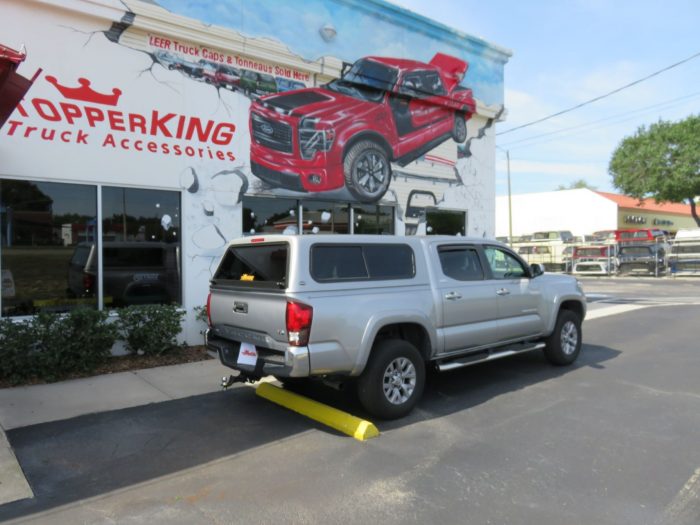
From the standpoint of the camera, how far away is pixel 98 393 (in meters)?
6.24

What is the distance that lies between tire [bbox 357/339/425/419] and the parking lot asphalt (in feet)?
0.68

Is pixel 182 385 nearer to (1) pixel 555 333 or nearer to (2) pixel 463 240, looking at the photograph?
(2) pixel 463 240

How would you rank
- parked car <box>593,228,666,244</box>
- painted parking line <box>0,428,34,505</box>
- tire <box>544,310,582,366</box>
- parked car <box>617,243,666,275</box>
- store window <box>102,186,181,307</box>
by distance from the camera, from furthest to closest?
1. parked car <box>593,228,666,244</box>
2. parked car <box>617,243,666,275</box>
3. store window <box>102,186,181,307</box>
4. tire <box>544,310,582,366</box>
5. painted parking line <box>0,428,34,505</box>

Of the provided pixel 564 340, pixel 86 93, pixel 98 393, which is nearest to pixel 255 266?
pixel 98 393

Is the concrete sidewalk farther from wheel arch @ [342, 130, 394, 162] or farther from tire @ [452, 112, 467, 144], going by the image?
tire @ [452, 112, 467, 144]

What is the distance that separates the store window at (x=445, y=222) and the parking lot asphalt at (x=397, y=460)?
6.26m

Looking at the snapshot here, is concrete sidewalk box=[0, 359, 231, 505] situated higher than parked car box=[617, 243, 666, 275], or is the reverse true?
parked car box=[617, 243, 666, 275]

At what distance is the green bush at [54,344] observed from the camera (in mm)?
6391

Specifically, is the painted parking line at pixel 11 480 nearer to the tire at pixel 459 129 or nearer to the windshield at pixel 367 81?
the windshield at pixel 367 81

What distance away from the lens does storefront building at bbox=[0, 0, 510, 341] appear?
24.2 feet

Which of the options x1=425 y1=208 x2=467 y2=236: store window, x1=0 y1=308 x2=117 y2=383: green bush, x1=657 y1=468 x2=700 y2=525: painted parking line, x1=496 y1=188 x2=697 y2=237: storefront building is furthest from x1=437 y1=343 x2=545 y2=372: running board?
x1=496 y1=188 x2=697 y2=237: storefront building

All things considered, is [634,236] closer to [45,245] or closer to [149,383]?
[149,383]

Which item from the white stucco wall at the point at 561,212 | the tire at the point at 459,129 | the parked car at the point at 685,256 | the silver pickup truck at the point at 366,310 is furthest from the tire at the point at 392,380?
the white stucco wall at the point at 561,212

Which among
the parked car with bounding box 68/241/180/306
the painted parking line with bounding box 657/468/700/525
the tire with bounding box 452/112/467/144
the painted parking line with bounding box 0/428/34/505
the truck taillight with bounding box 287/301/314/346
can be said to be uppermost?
the tire with bounding box 452/112/467/144
